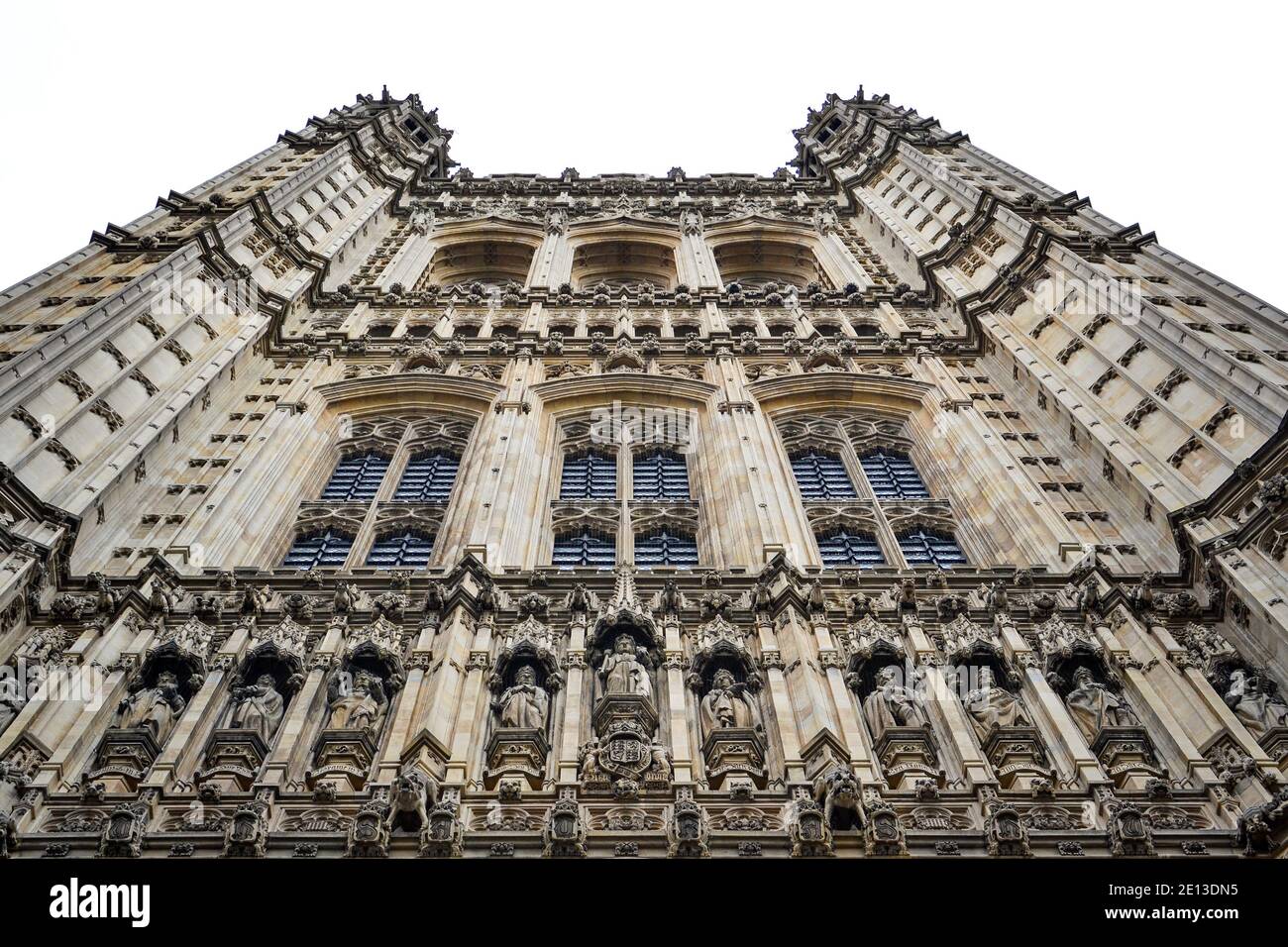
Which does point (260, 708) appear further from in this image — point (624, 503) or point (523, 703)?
point (624, 503)

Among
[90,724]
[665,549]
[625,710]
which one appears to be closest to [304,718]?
[90,724]

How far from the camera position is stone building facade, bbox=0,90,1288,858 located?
1138 cm

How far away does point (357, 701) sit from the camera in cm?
1330

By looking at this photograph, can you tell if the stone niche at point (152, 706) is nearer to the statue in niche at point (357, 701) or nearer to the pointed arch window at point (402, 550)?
the statue in niche at point (357, 701)

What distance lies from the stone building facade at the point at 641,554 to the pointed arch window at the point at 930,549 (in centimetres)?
8

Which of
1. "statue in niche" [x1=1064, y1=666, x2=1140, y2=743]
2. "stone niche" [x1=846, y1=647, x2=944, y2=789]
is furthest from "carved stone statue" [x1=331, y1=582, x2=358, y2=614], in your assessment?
"statue in niche" [x1=1064, y1=666, x2=1140, y2=743]

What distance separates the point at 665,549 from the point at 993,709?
7.27 metres

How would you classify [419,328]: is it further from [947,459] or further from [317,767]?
[317,767]

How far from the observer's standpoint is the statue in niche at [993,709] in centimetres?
1305

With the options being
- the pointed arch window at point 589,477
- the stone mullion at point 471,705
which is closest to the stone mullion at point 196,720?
the stone mullion at point 471,705

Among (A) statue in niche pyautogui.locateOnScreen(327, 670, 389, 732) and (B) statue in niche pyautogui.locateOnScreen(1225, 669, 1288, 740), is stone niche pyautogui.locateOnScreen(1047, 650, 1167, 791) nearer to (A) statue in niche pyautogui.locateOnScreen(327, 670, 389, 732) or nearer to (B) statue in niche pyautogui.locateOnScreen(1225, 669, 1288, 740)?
(B) statue in niche pyautogui.locateOnScreen(1225, 669, 1288, 740)

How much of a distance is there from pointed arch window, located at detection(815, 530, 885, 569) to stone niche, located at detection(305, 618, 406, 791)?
24.1 ft
